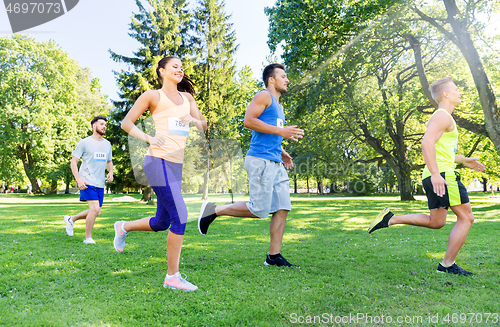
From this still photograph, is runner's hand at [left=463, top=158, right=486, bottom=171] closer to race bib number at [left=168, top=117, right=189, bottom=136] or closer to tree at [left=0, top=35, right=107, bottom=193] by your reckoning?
race bib number at [left=168, top=117, right=189, bottom=136]

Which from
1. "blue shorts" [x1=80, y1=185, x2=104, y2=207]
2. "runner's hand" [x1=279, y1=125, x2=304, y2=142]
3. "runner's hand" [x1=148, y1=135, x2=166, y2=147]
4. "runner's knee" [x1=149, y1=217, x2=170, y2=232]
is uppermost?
"runner's hand" [x1=279, y1=125, x2=304, y2=142]

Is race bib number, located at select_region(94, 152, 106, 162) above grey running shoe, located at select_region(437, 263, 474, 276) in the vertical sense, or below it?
above

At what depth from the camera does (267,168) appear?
423 centimetres

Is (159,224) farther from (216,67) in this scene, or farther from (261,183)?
(216,67)

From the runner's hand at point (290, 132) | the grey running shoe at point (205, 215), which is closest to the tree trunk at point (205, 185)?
the grey running shoe at point (205, 215)

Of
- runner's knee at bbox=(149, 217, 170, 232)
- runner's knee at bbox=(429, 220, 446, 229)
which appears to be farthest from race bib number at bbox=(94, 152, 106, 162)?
runner's knee at bbox=(429, 220, 446, 229)

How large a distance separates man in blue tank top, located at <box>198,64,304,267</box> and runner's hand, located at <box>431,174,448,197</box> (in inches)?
65.7

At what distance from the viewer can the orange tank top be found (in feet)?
11.2

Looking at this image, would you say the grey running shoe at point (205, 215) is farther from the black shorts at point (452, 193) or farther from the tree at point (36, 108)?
the tree at point (36, 108)

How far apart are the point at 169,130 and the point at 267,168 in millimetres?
1406

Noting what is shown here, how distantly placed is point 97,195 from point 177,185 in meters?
3.60

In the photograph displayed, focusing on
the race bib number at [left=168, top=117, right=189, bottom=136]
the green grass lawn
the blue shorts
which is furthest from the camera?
the blue shorts

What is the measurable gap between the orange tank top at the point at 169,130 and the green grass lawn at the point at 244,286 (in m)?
0.82

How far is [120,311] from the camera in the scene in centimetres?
280
